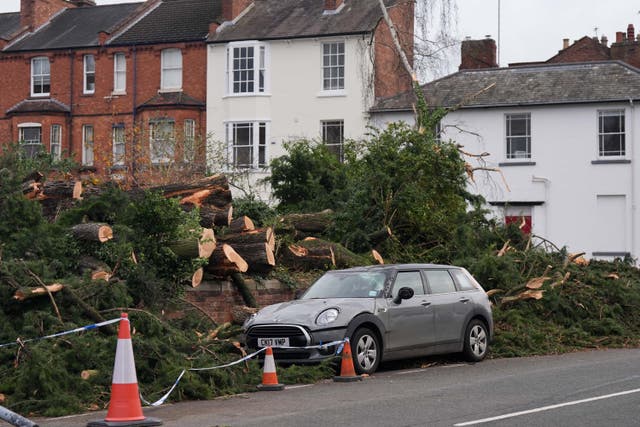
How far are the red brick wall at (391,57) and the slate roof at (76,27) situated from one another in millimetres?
12643

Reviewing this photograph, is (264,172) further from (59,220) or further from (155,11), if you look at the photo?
(59,220)

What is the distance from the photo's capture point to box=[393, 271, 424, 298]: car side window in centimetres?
1609

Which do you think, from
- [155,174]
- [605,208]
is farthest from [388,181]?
[605,208]

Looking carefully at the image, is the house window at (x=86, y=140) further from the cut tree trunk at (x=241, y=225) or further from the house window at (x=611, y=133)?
the cut tree trunk at (x=241, y=225)

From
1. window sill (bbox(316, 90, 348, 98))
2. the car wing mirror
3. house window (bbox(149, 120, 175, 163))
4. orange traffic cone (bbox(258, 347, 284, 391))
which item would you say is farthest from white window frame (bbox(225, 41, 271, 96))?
orange traffic cone (bbox(258, 347, 284, 391))

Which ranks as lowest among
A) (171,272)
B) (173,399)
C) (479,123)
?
(173,399)

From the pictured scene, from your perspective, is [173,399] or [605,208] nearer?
[173,399]

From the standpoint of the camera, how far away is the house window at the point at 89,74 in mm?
47438

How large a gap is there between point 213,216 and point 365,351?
5.01 meters

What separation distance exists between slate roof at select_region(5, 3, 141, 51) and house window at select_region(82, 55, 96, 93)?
2.21 ft

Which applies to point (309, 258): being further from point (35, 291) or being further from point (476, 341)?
point (35, 291)

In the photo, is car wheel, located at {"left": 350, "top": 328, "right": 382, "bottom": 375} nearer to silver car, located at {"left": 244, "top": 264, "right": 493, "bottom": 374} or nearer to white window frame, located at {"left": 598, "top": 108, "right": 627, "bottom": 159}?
silver car, located at {"left": 244, "top": 264, "right": 493, "bottom": 374}

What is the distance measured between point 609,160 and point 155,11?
22318mm

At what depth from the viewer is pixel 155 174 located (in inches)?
1227
